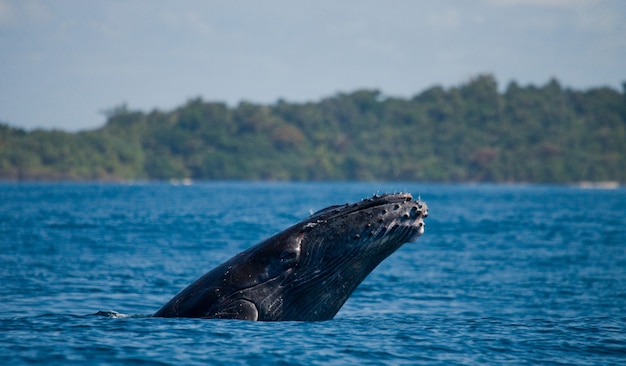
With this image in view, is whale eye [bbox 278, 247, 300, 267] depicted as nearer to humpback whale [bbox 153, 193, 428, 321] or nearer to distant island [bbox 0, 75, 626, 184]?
humpback whale [bbox 153, 193, 428, 321]

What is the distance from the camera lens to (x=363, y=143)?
189m

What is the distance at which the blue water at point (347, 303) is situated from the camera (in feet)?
28.4

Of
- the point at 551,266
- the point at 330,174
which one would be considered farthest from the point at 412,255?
the point at 330,174

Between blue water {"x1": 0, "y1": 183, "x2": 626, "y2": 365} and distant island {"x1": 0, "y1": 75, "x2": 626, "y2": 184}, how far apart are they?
140m

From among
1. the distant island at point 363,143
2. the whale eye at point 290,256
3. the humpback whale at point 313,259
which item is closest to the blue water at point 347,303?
the humpback whale at point 313,259

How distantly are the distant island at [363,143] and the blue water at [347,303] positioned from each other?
458 ft

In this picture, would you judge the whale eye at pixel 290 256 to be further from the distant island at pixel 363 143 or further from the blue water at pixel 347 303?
the distant island at pixel 363 143

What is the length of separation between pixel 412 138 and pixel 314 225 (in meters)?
178

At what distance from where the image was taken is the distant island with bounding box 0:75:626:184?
17288cm

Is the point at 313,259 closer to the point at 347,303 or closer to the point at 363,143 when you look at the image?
the point at 347,303

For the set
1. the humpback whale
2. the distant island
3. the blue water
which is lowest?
the blue water

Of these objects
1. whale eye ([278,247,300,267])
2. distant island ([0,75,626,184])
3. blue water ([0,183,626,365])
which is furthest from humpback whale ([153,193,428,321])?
distant island ([0,75,626,184])

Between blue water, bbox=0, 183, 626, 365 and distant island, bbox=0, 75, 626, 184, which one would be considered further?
distant island, bbox=0, 75, 626, 184

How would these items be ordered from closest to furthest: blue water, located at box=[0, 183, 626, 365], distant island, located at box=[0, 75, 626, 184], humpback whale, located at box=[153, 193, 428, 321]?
humpback whale, located at box=[153, 193, 428, 321], blue water, located at box=[0, 183, 626, 365], distant island, located at box=[0, 75, 626, 184]
